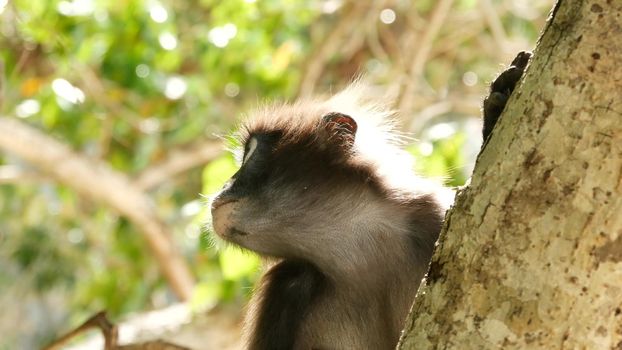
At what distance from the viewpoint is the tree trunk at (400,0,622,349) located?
1543mm

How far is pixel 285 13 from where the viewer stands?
22.6 ft

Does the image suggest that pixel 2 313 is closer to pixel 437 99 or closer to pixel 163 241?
pixel 163 241

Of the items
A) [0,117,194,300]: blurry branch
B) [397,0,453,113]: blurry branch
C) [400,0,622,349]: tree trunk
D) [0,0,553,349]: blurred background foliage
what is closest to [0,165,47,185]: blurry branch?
[0,0,553,349]: blurred background foliage

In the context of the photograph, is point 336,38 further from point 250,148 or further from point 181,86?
point 250,148

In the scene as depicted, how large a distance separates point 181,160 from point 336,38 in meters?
1.57

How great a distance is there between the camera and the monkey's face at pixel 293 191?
2836 mm

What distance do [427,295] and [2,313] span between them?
944 cm

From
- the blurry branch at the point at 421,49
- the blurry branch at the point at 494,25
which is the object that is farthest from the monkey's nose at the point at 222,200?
the blurry branch at the point at 494,25

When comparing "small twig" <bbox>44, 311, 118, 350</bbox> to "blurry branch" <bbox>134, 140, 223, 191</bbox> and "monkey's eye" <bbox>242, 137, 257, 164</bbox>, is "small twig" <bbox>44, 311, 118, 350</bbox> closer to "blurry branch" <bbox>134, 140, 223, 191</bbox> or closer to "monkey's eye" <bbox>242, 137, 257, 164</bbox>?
"monkey's eye" <bbox>242, 137, 257, 164</bbox>

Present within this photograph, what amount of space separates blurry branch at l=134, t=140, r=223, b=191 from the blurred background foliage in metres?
0.05

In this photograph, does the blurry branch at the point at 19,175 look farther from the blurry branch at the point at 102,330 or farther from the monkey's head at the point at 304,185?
the blurry branch at the point at 102,330

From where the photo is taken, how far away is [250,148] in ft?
9.88

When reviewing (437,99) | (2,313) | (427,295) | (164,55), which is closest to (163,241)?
(164,55)

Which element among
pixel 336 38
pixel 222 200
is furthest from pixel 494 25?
pixel 222 200
